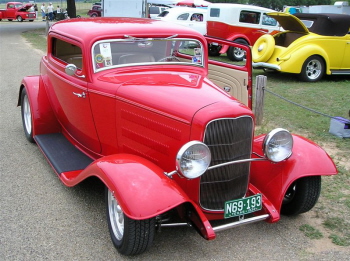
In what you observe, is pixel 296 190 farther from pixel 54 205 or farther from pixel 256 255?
pixel 54 205

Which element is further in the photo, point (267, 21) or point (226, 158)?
point (267, 21)

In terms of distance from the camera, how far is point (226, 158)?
10.6 ft

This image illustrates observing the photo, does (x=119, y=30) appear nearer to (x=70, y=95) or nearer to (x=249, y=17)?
(x=70, y=95)

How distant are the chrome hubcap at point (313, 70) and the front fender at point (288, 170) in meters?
7.16

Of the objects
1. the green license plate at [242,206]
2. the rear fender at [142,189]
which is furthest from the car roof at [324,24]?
the rear fender at [142,189]

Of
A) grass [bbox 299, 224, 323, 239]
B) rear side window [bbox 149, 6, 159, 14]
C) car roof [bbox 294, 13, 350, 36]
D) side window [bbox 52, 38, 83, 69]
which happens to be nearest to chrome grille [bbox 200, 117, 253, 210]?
grass [bbox 299, 224, 323, 239]

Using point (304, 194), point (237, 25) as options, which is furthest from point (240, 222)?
point (237, 25)

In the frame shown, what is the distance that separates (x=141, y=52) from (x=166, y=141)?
1.33m

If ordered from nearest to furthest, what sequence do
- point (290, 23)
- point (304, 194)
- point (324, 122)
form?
1. point (304, 194)
2. point (324, 122)
3. point (290, 23)

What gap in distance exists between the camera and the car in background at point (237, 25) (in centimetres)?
1430

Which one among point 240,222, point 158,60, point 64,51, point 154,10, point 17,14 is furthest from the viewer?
point 17,14

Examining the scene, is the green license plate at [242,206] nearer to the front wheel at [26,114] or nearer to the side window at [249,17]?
the front wheel at [26,114]

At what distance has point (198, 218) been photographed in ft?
10.3

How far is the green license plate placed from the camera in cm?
314
